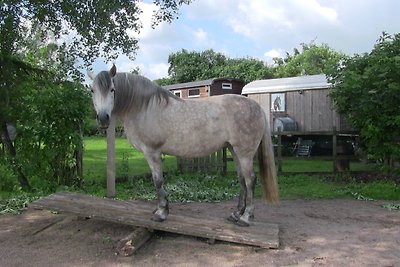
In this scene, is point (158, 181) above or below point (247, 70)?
below

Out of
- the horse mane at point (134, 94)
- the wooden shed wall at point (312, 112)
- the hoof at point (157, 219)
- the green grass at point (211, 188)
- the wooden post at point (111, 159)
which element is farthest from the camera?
the wooden shed wall at point (312, 112)

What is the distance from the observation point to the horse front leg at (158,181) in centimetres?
475

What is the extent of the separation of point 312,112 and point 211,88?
11982 mm

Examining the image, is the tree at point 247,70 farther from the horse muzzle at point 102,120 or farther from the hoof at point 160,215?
the horse muzzle at point 102,120

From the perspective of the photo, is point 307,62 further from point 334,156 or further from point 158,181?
point 158,181

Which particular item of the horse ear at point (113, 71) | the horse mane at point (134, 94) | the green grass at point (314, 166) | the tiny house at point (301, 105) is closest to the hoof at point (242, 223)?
the horse mane at point (134, 94)

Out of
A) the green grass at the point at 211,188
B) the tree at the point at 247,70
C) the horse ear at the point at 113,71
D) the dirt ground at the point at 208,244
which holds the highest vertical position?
the tree at the point at 247,70

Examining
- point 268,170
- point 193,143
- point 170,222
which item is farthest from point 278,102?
point 170,222

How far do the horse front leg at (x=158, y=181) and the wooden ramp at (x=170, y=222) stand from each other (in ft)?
0.29

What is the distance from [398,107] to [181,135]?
560cm

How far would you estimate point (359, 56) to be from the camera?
10.8 m

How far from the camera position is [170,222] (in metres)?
4.89

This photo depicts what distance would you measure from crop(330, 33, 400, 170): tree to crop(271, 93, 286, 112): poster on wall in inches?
261

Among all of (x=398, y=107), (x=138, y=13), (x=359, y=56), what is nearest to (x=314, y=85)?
(x=359, y=56)
